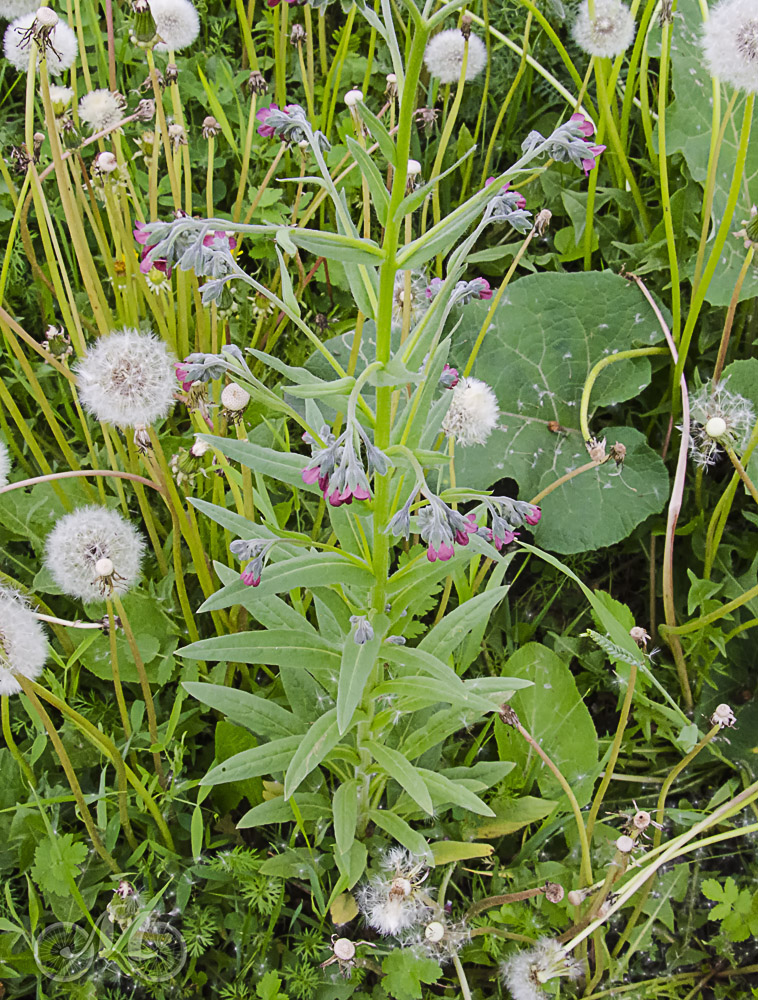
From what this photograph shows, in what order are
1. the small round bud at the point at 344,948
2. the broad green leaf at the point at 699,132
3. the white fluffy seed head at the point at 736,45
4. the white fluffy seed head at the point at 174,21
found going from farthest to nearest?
1. the broad green leaf at the point at 699,132
2. the white fluffy seed head at the point at 174,21
3. the white fluffy seed head at the point at 736,45
4. the small round bud at the point at 344,948

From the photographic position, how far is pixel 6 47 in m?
2.02

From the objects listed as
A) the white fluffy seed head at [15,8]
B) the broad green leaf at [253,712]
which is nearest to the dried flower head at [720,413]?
the broad green leaf at [253,712]

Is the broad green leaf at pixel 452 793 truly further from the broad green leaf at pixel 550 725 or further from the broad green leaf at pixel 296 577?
the broad green leaf at pixel 296 577

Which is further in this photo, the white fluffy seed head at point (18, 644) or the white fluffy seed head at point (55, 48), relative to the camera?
the white fluffy seed head at point (55, 48)

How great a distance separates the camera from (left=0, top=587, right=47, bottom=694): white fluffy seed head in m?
1.29

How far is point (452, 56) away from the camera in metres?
2.29

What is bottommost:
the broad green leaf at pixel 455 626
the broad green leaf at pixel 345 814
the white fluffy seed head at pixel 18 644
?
the broad green leaf at pixel 345 814

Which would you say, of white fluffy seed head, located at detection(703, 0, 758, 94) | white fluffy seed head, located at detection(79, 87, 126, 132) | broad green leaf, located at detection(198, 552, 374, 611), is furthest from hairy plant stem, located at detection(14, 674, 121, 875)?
white fluffy seed head, located at detection(703, 0, 758, 94)

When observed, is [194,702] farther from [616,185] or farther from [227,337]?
[616,185]

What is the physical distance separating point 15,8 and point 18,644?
1602 millimetres

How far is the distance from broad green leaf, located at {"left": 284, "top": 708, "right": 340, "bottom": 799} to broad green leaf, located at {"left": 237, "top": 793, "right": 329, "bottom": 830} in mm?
172

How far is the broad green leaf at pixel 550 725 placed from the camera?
1.77 meters

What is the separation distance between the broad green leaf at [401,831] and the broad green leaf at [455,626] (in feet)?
1.06

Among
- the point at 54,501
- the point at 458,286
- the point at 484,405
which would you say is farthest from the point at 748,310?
the point at 54,501
